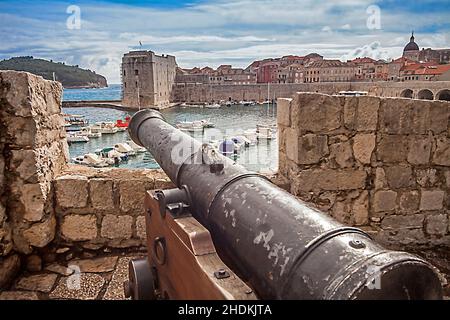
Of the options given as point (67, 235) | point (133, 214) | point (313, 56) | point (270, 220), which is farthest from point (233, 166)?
point (313, 56)

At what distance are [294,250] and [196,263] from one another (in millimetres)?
467

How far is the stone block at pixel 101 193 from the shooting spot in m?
3.09

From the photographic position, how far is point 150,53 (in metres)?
51.8

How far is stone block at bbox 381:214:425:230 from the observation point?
10.8 ft

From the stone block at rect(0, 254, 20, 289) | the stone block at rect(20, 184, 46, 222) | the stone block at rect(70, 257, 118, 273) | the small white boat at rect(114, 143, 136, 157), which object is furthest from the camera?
the small white boat at rect(114, 143, 136, 157)

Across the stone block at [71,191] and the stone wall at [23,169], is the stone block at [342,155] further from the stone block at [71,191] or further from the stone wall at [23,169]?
the stone wall at [23,169]

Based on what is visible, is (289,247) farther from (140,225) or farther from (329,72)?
(329,72)

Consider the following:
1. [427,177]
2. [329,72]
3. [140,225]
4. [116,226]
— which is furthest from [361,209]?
[329,72]

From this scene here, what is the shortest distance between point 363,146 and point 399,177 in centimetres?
46

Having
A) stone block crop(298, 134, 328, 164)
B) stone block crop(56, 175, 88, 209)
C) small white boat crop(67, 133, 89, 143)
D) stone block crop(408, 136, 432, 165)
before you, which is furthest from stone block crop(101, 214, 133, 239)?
small white boat crop(67, 133, 89, 143)

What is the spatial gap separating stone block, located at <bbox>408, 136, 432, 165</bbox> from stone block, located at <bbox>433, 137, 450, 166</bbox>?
0.23 feet

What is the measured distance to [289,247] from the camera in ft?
3.99

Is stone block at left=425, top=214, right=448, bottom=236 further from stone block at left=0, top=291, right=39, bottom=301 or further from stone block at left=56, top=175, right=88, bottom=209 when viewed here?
stone block at left=0, top=291, right=39, bottom=301

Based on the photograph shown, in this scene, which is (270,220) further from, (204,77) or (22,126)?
(204,77)
